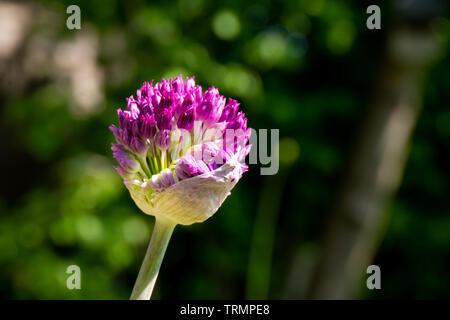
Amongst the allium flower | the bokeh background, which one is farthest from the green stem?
the bokeh background

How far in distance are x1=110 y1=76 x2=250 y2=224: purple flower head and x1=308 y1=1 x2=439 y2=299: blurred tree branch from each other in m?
2.00

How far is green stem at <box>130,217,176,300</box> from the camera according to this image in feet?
1.34

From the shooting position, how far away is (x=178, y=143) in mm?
427

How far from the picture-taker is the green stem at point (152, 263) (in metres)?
0.41

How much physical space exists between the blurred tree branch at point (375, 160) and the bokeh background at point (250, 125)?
0.14 feet

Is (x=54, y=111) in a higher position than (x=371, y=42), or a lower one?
lower

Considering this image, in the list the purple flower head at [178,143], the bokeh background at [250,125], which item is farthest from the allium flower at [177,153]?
the bokeh background at [250,125]

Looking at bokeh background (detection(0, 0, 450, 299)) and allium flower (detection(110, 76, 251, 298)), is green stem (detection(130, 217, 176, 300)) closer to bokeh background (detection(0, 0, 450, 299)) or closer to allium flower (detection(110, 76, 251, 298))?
allium flower (detection(110, 76, 251, 298))

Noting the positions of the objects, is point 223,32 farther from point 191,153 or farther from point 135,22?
point 191,153

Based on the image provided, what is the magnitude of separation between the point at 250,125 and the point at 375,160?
652 millimetres

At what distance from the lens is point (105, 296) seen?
2.22 metres

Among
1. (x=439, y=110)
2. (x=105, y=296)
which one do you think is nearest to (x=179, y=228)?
(x=105, y=296)

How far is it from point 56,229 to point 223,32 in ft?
3.48

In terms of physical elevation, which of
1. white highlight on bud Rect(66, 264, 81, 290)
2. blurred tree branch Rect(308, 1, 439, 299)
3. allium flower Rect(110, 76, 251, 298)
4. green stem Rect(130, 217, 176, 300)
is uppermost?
allium flower Rect(110, 76, 251, 298)
